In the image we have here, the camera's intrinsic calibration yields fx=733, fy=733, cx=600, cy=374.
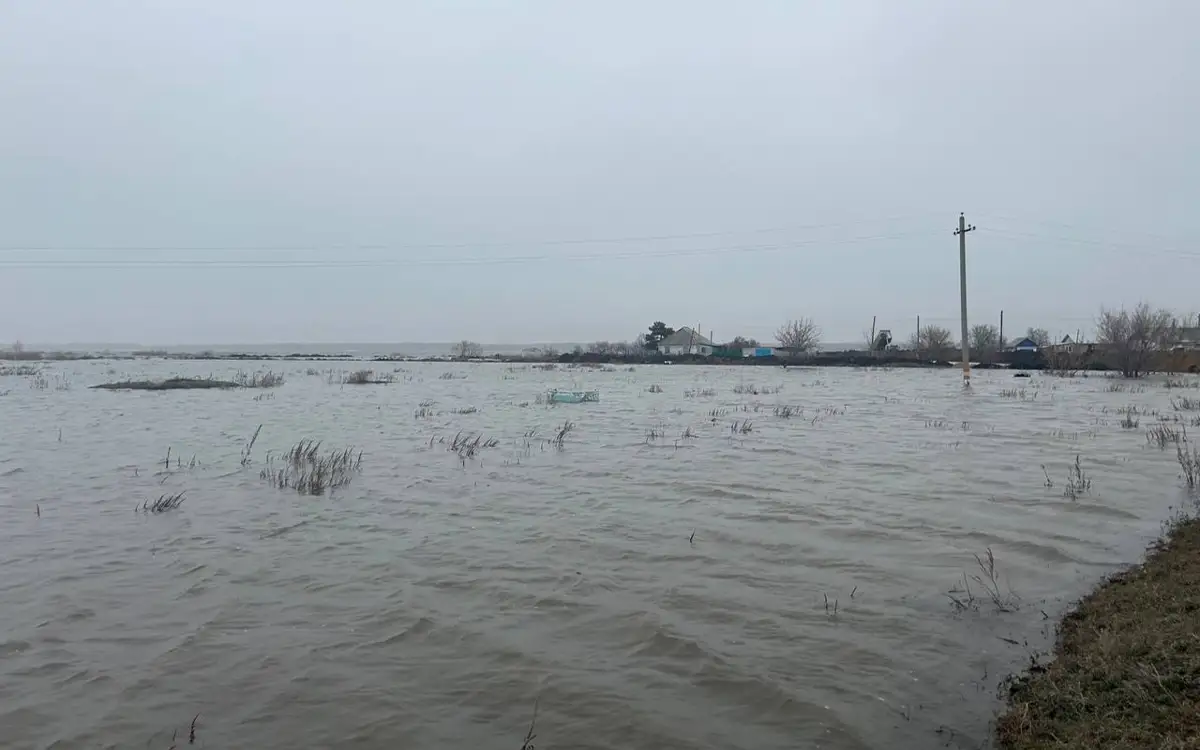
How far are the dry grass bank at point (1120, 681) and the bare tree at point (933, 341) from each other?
80491mm

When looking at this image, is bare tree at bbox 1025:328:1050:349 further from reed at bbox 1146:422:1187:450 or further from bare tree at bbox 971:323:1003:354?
reed at bbox 1146:422:1187:450

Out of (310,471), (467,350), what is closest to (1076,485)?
(310,471)

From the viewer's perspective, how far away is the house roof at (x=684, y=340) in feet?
347

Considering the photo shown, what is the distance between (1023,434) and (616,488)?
12036 mm

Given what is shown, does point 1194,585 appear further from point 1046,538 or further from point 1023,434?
point 1023,434

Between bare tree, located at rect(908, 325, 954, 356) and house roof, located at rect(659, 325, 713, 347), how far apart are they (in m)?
27.7

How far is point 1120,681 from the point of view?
403 centimetres

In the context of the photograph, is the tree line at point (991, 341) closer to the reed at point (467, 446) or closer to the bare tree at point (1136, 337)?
the bare tree at point (1136, 337)

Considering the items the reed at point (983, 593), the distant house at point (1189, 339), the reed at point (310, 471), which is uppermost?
the distant house at point (1189, 339)

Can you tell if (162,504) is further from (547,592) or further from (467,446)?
(547,592)

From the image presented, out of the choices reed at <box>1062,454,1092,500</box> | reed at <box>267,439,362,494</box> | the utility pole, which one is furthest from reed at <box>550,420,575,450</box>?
the utility pole

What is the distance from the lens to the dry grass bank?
11.4ft

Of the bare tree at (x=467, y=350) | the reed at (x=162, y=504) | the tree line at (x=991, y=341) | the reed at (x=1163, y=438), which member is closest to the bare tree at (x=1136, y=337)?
the tree line at (x=991, y=341)

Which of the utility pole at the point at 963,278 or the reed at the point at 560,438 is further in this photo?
the utility pole at the point at 963,278
